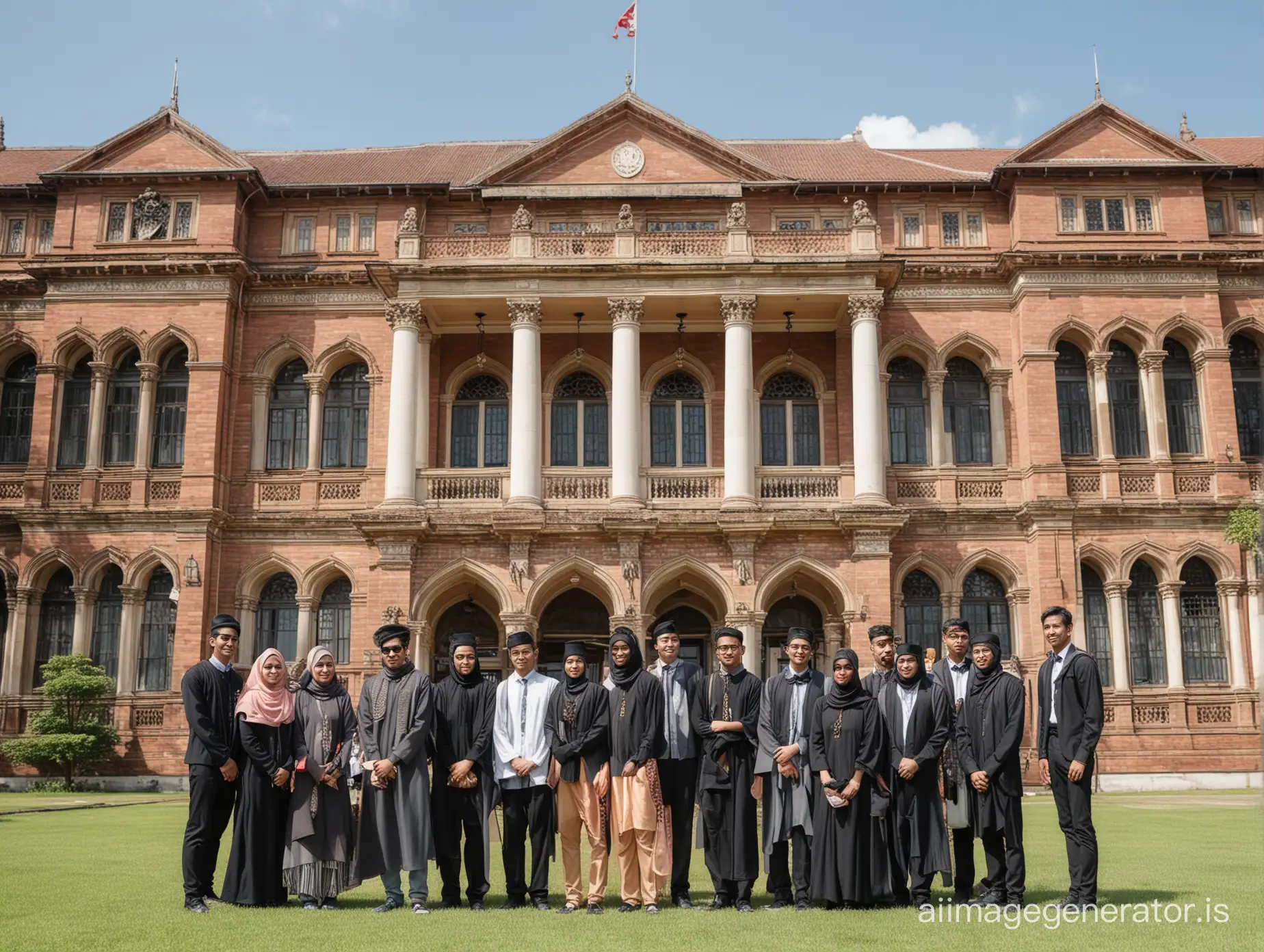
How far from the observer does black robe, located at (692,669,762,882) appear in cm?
1058

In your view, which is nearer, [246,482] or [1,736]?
[1,736]

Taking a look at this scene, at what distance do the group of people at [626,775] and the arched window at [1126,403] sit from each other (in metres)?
20.8

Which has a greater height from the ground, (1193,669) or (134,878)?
(1193,669)

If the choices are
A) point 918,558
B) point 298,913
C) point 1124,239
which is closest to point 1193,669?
point 918,558

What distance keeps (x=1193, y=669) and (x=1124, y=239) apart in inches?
408

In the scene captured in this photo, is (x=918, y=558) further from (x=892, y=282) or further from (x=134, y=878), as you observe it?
(x=134, y=878)

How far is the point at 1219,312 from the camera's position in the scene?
29.8 meters

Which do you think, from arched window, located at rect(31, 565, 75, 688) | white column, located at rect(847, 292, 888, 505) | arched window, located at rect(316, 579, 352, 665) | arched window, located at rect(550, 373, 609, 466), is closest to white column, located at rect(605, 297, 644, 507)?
arched window, located at rect(550, 373, 609, 466)

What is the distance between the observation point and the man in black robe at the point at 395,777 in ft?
34.1

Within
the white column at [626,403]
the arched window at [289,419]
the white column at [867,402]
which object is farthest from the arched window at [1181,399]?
the arched window at [289,419]

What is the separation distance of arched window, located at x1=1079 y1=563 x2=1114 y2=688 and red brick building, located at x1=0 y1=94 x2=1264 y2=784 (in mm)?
79

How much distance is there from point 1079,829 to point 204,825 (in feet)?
23.6

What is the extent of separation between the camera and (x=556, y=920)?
9.61 metres

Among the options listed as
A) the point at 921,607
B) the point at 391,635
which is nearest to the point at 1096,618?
the point at 921,607
